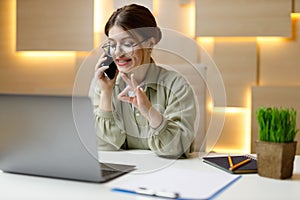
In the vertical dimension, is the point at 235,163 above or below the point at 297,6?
below

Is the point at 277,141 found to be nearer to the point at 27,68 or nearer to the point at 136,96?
the point at 136,96

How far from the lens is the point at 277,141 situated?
126 cm

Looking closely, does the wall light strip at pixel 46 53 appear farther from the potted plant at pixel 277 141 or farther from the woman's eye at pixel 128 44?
the potted plant at pixel 277 141

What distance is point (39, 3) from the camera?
11.5 ft

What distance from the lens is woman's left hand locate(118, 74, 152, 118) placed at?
55.8 inches

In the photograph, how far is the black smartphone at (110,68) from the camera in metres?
1.46

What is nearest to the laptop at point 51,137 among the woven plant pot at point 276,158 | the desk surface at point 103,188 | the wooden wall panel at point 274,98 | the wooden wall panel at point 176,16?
the desk surface at point 103,188

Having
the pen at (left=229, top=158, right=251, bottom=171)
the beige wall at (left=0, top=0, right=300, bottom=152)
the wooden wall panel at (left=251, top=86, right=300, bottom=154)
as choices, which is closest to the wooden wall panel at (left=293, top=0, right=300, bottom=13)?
the beige wall at (left=0, top=0, right=300, bottom=152)

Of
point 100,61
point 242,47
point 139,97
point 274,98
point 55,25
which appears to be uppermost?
point 55,25

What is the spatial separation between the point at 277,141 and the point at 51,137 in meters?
0.63

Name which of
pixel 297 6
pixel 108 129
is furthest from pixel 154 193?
pixel 297 6

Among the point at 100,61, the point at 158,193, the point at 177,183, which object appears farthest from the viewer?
the point at 100,61

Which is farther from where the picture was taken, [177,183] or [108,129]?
[108,129]

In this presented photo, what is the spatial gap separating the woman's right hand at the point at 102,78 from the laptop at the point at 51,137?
0.34 m
